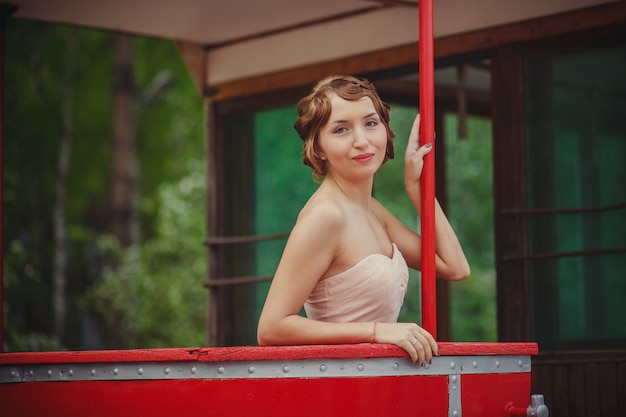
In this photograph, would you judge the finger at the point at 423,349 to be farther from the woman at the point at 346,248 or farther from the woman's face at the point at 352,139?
the woman's face at the point at 352,139

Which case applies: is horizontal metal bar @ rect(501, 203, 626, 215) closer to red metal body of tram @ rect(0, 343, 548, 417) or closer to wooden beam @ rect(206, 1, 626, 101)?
wooden beam @ rect(206, 1, 626, 101)

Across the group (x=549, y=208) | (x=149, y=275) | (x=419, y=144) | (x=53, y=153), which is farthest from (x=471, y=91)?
(x=53, y=153)

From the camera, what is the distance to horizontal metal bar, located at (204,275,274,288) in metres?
7.07

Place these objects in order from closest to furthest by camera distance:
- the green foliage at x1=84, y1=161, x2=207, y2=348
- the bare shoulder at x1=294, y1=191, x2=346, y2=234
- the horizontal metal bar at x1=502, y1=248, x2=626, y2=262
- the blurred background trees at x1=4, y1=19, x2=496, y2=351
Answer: the bare shoulder at x1=294, y1=191, x2=346, y2=234 → the horizontal metal bar at x1=502, y1=248, x2=626, y2=262 → the green foliage at x1=84, y1=161, x2=207, y2=348 → the blurred background trees at x1=4, y1=19, x2=496, y2=351

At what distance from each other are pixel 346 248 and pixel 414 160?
0.40 m

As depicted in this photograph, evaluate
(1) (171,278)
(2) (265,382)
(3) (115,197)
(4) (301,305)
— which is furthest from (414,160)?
(3) (115,197)

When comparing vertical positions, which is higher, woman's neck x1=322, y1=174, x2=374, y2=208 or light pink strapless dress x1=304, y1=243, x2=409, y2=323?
woman's neck x1=322, y1=174, x2=374, y2=208

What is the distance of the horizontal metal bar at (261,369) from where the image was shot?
3.44m

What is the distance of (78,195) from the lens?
21.1 m

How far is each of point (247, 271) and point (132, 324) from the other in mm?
9879

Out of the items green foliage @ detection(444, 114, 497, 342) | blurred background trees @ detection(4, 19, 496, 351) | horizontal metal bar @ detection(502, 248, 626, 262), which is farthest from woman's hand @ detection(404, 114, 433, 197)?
green foliage @ detection(444, 114, 497, 342)

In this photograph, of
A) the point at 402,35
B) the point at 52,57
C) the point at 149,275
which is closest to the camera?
the point at 402,35

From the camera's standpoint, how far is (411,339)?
3.48m

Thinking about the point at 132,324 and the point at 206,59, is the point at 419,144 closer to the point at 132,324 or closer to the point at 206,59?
the point at 206,59
